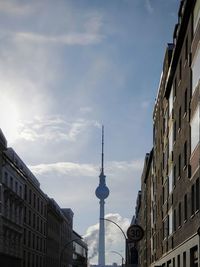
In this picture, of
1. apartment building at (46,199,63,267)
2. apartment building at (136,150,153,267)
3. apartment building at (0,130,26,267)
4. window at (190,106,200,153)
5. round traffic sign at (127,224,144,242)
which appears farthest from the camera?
apartment building at (46,199,63,267)

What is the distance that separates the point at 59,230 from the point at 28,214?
40.9 m

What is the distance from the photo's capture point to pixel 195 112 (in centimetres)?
3162

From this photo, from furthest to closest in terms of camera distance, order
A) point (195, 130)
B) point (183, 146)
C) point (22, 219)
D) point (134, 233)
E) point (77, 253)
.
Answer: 1. point (77, 253)
2. point (22, 219)
3. point (183, 146)
4. point (195, 130)
5. point (134, 233)

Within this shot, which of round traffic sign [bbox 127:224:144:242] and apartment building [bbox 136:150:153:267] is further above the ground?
apartment building [bbox 136:150:153:267]

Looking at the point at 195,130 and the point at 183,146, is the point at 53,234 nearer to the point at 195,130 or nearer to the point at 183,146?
the point at 183,146

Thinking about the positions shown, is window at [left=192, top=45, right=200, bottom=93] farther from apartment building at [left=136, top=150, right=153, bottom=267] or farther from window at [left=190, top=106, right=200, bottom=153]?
apartment building at [left=136, top=150, right=153, bottom=267]

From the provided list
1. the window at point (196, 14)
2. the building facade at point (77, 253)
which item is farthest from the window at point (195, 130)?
the building facade at point (77, 253)

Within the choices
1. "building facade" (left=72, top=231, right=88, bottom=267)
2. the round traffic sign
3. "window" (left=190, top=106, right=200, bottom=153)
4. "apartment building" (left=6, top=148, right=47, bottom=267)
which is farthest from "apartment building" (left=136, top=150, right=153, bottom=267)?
"building facade" (left=72, top=231, right=88, bottom=267)

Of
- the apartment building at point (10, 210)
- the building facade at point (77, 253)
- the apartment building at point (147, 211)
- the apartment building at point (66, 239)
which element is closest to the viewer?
the apartment building at point (10, 210)

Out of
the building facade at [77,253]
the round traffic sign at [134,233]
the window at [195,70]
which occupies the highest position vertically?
the building facade at [77,253]

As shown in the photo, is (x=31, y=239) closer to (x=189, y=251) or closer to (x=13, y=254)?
(x=13, y=254)

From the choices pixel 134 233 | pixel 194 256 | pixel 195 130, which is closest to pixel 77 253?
pixel 194 256

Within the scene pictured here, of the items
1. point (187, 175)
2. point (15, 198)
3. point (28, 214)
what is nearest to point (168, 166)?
point (187, 175)

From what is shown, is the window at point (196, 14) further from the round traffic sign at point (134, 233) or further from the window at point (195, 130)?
the round traffic sign at point (134, 233)
